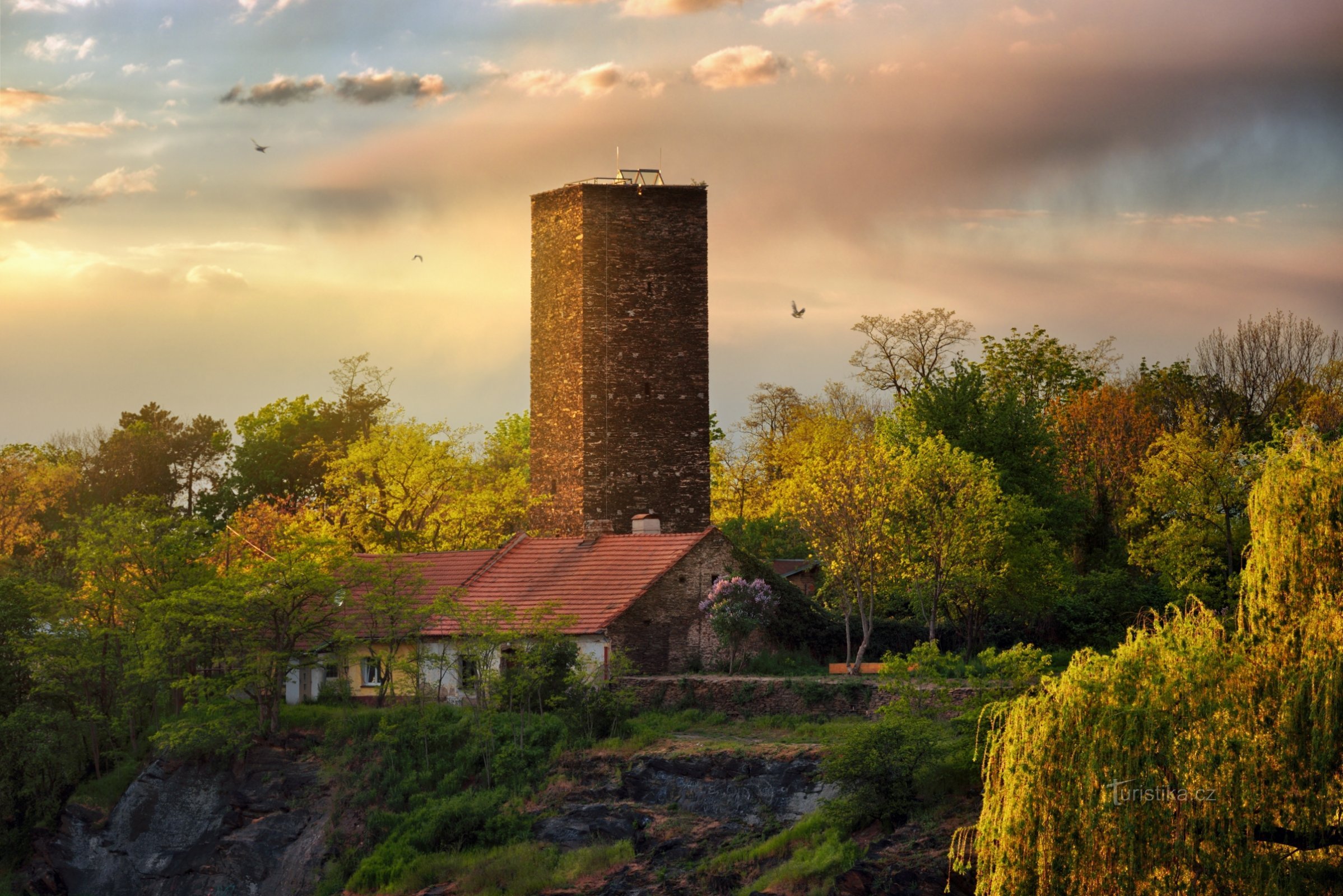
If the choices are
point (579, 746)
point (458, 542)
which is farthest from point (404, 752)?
point (458, 542)

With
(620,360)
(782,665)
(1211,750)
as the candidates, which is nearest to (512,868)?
(782,665)

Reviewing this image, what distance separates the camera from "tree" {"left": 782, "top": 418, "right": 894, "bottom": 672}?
3900 centimetres

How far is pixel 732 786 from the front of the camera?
30719mm

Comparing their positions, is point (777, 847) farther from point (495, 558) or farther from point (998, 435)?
point (998, 435)

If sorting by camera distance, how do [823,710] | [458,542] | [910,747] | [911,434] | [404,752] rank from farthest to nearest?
[458,542] → [911,434] → [404,752] → [823,710] → [910,747]

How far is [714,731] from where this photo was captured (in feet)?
111

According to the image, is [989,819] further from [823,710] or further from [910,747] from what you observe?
[823,710]

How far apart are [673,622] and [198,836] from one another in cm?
1235

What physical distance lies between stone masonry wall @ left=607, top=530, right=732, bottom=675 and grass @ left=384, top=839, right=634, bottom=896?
6881 mm

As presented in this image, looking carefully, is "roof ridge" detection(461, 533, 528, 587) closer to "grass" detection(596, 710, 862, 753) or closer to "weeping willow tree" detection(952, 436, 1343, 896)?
"grass" detection(596, 710, 862, 753)

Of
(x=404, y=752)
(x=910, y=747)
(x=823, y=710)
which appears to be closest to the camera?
(x=910, y=747)

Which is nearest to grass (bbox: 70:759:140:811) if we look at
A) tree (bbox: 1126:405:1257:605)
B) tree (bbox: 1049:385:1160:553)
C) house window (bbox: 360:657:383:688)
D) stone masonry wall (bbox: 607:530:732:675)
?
house window (bbox: 360:657:383:688)

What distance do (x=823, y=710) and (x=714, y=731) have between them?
2.42 m

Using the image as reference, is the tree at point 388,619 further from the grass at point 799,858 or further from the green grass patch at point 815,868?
the green grass patch at point 815,868
